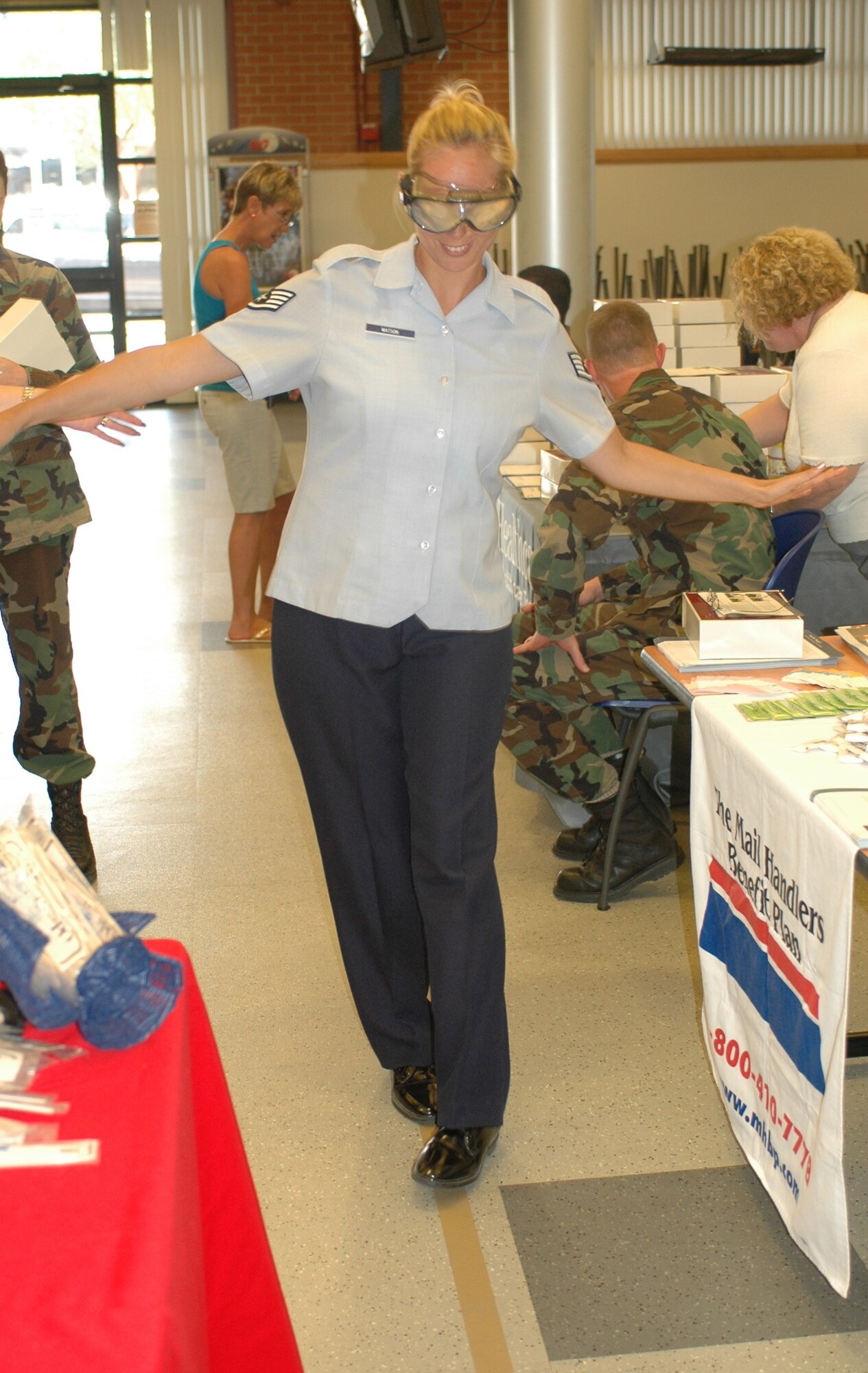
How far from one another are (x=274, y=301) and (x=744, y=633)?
92 cm

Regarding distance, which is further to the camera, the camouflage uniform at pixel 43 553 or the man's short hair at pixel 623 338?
the man's short hair at pixel 623 338

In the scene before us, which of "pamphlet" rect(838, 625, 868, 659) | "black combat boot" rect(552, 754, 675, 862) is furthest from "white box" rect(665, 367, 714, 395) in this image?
"pamphlet" rect(838, 625, 868, 659)

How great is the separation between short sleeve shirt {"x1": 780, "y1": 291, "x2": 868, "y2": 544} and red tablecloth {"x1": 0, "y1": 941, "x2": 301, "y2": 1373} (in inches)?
80.5

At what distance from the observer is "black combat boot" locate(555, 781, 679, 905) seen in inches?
121

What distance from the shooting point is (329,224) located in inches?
479

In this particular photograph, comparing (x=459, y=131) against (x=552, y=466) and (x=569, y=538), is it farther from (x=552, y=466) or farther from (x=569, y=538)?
(x=552, y=466)

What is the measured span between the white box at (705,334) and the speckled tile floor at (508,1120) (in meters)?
1.94

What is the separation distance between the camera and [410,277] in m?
1.78

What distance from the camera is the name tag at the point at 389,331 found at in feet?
5.85

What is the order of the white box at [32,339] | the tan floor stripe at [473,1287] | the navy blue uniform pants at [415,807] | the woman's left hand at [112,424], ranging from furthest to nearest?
the white box at [32,339], the woman's left hand at [112,424], the navy blue uniform pants at [415,807], the tan floor stripe at [473,1287]

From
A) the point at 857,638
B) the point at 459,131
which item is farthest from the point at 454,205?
the point at 857,638

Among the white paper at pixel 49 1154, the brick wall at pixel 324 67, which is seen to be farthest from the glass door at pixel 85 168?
the white paper at pixel 49 1154

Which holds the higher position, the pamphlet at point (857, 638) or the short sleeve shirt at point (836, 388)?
the short sleeve shirt at point (836, 388)

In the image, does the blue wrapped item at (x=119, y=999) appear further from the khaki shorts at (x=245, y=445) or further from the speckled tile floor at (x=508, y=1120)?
the khaki shorts at (x=245, y=445)
